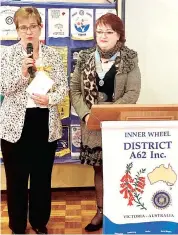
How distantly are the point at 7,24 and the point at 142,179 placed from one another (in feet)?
6.02

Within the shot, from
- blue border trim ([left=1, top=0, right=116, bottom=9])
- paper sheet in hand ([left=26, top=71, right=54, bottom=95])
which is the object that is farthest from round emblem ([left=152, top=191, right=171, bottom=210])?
blue border trim ([left=1, top=0, right=116, bottom=9])

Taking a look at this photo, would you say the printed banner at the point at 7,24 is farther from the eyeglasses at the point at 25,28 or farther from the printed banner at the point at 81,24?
the eyeglasses at the point at 25,28

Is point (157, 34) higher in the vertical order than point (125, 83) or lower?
higher

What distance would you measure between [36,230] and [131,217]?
1.07 m

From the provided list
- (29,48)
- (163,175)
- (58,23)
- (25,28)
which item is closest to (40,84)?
(29,48)

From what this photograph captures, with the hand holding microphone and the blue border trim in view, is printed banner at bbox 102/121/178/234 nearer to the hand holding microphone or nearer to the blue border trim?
the hand holding microphone

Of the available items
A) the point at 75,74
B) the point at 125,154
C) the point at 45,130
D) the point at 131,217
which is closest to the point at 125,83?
the point at 75,74

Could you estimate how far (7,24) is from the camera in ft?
10.5

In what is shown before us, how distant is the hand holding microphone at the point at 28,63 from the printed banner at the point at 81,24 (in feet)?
2.62

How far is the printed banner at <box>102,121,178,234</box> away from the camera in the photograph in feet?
6.46

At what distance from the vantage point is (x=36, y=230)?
284 centimetres

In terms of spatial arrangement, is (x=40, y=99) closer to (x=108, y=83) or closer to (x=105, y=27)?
(x=108, y=83)

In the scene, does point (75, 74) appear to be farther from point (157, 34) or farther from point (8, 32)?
point (157, 34)

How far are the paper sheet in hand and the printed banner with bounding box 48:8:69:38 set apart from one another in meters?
0.79
